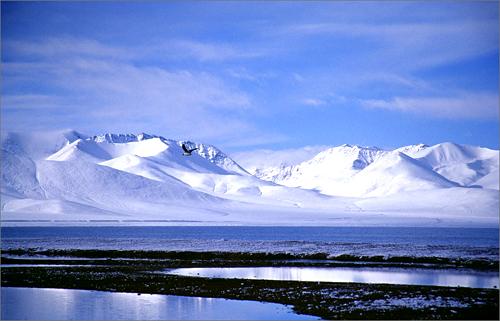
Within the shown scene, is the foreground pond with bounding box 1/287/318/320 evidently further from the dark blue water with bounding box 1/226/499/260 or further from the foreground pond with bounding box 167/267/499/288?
the dark blue water with bounding box 1/226/499/260

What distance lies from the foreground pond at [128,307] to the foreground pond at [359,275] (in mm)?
9855

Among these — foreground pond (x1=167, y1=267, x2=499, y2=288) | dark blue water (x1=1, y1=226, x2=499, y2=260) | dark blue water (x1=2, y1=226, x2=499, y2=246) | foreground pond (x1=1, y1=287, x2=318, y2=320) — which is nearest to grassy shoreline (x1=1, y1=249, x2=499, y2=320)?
foreground pond (x1=1, y1=287, x2=318, y2=320)

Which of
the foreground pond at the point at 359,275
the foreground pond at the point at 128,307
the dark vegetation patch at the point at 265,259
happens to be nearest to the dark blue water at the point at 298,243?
the dark vegetation patch at the point at 265,259

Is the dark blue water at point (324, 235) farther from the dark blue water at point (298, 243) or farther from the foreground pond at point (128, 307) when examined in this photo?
the foreground pond at point (128, 307)

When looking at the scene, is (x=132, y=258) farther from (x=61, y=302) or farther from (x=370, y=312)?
(x=370, y=312)

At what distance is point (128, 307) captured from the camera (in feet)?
114

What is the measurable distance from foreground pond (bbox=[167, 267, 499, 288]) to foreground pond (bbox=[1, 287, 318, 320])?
32.3 feet

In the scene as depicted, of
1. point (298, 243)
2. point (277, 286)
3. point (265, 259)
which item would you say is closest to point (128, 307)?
point (277, 286)

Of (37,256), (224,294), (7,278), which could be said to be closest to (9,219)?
(37,256)

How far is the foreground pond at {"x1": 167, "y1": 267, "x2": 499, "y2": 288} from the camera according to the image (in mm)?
42656

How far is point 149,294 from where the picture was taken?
128 ft

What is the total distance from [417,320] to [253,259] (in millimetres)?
31393

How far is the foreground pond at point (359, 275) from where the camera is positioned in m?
42.7

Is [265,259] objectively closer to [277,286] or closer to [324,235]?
[277,286]
